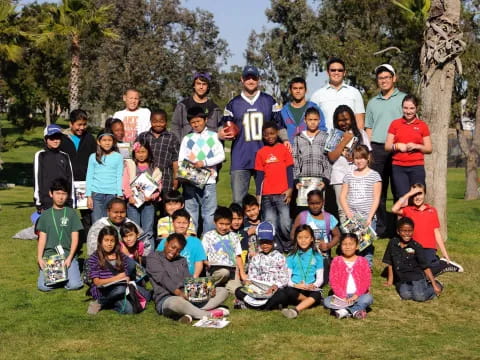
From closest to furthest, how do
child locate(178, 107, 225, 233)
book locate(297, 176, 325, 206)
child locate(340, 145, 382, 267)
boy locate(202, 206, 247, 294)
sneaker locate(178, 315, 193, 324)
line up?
1. sneaker locate(178, 315, 193, 324)
2. boy locate(202, 206, 247, 294)
3. child locate(340, 145, 382, 267)
4. book locate(297, 176, 325, 206)
5. child locate(178, 107, 225, 233)

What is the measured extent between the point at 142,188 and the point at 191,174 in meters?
0.67

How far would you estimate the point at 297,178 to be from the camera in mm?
9875

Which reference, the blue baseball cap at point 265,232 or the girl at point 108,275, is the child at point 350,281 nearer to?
the blue baseball cap at point 265,232

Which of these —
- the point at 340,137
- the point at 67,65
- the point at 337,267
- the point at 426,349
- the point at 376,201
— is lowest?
the point at 426,349

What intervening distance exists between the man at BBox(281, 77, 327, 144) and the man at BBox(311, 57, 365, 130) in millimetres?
155

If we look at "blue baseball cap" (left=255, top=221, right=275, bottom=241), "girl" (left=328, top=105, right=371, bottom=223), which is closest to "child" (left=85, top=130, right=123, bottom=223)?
"blue baseball cap" (left=255, top=221, right=275, bottom=241)

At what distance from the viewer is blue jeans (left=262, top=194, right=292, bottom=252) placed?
31.9 ft

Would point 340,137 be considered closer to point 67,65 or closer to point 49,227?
point 49,227

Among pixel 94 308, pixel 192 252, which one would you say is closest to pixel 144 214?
pixel 192 252

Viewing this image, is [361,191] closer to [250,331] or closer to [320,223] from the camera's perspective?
[320,223]

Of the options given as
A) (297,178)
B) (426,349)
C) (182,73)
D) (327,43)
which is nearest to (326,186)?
(297,178)

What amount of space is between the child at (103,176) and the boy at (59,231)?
430mm

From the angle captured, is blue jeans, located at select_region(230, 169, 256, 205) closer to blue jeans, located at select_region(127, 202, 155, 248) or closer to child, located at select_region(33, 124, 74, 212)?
blue jeans, located at select_region(127, 202, 155, 248)

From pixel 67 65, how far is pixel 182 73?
10.2m
